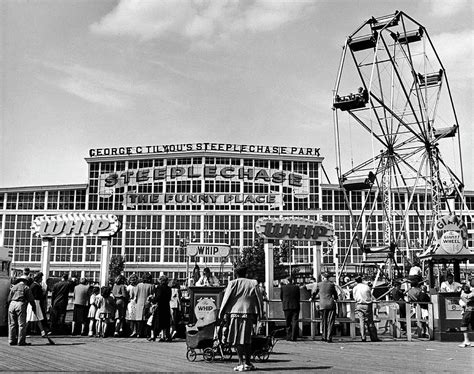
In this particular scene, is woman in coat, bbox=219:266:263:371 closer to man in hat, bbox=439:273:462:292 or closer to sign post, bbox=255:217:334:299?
man in hat, bbox=439:273:462:292

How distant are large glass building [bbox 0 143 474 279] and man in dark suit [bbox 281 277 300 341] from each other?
179 ft

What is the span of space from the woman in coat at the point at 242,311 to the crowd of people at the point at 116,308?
20.4 ft

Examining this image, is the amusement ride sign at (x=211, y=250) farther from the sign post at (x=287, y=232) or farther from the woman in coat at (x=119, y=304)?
the woman in coat at (x=119, y=304)

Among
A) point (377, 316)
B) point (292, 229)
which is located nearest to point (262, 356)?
point (377, 316)

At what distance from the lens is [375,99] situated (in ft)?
112

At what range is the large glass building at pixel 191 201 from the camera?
7262 cm

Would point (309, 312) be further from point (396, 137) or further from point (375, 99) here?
point (396, 137)

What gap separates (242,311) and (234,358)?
8.09 feet

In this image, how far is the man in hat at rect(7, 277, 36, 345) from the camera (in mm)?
14789

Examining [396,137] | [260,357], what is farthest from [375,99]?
[260,357]

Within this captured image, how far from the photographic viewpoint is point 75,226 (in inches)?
977

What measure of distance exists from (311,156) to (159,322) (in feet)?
191

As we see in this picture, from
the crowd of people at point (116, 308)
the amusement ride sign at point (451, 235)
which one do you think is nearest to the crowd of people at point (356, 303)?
the amusement ride sign at point (451, 235)

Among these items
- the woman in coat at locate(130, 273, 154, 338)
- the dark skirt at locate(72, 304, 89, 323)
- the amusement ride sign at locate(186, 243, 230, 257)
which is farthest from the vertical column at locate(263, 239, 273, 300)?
the dark skirt at locate(72, 304, 89, 323)
